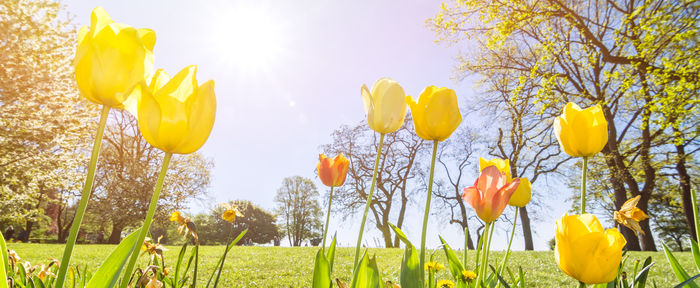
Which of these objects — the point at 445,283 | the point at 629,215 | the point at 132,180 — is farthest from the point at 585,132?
the point at 132,180

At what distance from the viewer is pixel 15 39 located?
32.5 ft

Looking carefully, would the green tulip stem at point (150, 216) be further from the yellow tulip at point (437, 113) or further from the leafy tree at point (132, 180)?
the leafy tree at point (132, 180)

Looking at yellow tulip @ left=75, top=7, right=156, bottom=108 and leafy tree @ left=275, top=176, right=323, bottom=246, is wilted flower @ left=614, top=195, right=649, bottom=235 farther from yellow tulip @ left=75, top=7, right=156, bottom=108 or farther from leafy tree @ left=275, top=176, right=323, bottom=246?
leafy tree @ left=275, top=176, right=323, bottom=246

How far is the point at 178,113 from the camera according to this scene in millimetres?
657

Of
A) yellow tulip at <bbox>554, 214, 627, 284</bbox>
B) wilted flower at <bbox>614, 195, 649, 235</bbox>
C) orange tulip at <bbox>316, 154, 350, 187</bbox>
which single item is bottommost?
yellow tulip at <bbox>554, 214, 627, 284</bbox>

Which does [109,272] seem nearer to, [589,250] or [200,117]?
[200,117]

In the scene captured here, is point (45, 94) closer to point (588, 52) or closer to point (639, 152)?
point (588, 52)

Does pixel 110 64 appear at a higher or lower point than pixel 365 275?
higher

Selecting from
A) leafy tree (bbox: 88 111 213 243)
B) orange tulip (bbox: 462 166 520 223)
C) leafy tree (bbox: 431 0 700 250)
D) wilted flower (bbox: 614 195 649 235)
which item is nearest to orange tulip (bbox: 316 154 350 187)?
orange tulip (bbox: 462 166 520 223)

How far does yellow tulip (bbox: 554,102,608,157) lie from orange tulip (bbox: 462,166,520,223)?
0.50 meters

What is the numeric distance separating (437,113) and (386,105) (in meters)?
0.16

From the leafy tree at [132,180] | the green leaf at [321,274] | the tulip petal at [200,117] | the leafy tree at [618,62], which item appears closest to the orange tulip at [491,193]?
the green leaf at [321,274]

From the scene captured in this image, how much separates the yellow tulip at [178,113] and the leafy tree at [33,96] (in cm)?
1157

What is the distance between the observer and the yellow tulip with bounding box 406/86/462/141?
1.09 meters
